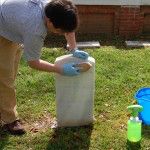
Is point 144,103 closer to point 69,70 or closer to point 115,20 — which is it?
point 69,70

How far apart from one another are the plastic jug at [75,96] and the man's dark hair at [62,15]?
0.73 metres

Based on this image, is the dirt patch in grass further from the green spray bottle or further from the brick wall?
the brick wall

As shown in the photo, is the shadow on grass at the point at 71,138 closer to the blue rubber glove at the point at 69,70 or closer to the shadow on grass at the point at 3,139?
the shadow on grass at the point at 3,139

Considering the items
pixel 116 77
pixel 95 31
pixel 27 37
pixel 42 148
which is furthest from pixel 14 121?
pixel 95 31

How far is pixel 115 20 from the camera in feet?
25.4

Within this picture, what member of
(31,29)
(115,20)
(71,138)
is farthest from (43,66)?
(115,20)

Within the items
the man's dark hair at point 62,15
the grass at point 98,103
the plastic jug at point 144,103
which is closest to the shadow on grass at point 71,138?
the grass at point 98,103

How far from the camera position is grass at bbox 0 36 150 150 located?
466 cm

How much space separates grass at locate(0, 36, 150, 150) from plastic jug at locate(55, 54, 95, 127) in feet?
0.38

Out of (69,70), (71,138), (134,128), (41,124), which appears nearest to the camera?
(69,70)

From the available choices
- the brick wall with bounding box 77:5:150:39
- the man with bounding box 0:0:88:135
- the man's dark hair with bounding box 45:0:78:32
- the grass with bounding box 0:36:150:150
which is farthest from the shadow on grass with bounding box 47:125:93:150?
the brick wall with bounding box 77:5:150:39

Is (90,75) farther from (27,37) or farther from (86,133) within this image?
(27,37)

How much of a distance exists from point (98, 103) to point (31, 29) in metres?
1.87

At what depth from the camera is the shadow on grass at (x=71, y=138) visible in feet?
15.0
